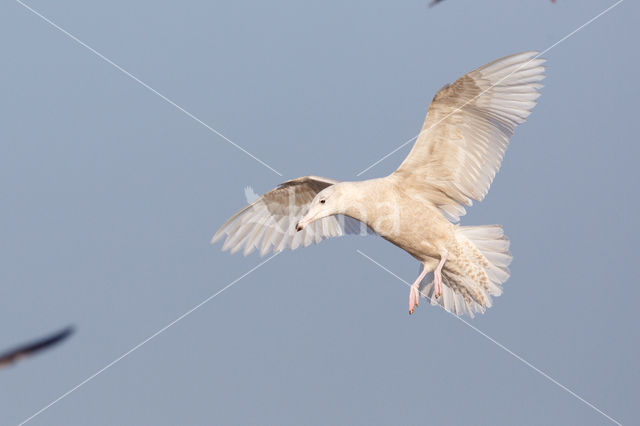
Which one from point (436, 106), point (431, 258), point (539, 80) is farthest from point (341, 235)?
point (539, 80)

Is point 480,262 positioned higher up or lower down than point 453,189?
A: lower down

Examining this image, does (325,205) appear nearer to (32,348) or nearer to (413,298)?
(413,298)

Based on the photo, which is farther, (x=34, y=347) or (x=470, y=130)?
(x=470, y=130)

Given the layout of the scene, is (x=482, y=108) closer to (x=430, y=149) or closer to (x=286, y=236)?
(x=430, y=149)

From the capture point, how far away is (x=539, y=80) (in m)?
6.81

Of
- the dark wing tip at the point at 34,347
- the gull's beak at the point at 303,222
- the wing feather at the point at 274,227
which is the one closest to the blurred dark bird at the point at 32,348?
the dark wing tip at the point at 34,347

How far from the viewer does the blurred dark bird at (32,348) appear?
4141 millimetres

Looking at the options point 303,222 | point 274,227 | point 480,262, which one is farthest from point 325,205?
point 274,227

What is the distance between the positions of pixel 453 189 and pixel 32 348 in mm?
3989

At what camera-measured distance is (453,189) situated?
7230 mm

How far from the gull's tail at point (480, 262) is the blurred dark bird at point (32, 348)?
3.64 metres

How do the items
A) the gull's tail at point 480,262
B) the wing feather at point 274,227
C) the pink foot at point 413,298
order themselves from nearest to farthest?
the pink foot at point 413,298
the gull's tail at point 480,262
the wing feather at point 274,227

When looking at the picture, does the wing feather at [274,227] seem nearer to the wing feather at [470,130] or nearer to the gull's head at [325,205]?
the wing feather at [470,130]

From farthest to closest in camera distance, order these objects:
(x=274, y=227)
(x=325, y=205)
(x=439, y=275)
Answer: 1. (x=274, y=227)
2. (x=439, y=275)
3. (x=325, y=205)
